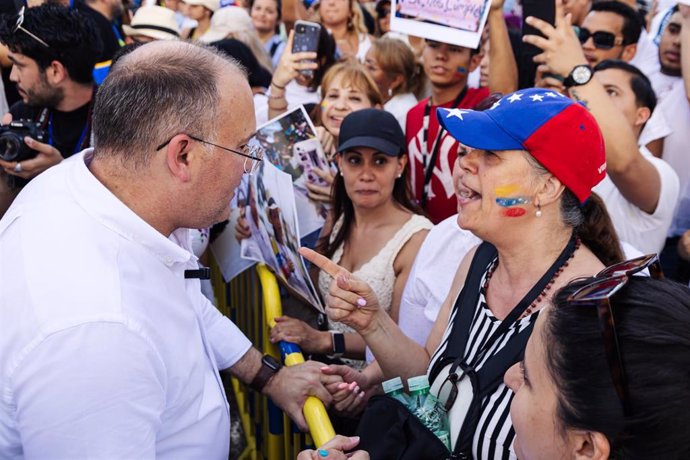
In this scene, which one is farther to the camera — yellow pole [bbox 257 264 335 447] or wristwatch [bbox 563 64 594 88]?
wristwatch [bbox 563 64 594 88]

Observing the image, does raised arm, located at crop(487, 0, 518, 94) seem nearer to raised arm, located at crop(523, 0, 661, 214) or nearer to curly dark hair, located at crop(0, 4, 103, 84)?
raised arm, located at crop(523, 0, 661, 214)

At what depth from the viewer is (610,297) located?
1.33 m

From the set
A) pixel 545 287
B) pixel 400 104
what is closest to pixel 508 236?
pixel 545 287

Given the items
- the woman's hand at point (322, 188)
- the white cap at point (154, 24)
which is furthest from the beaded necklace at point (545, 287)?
the white cap at point (154, 24)

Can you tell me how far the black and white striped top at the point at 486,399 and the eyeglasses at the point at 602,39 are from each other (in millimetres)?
3396

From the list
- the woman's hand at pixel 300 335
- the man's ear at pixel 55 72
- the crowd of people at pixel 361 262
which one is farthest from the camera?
the man's ear at pixel 55 72

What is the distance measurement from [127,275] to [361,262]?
1731 mm

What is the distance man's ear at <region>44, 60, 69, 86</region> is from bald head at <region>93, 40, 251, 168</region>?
6.60ft

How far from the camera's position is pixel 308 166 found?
147 inches

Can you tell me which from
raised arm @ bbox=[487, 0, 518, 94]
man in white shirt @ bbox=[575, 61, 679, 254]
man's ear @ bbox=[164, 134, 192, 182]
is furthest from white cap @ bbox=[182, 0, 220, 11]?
man's ear @ bbox=[164, 134, 192, 182]

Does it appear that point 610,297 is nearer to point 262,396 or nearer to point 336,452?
point 336,452

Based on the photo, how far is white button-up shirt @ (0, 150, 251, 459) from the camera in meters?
1.56

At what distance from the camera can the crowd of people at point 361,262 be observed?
1.44m

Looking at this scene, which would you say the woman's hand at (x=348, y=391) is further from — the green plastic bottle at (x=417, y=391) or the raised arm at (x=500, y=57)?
the raised arm at (x=500, y=57)
